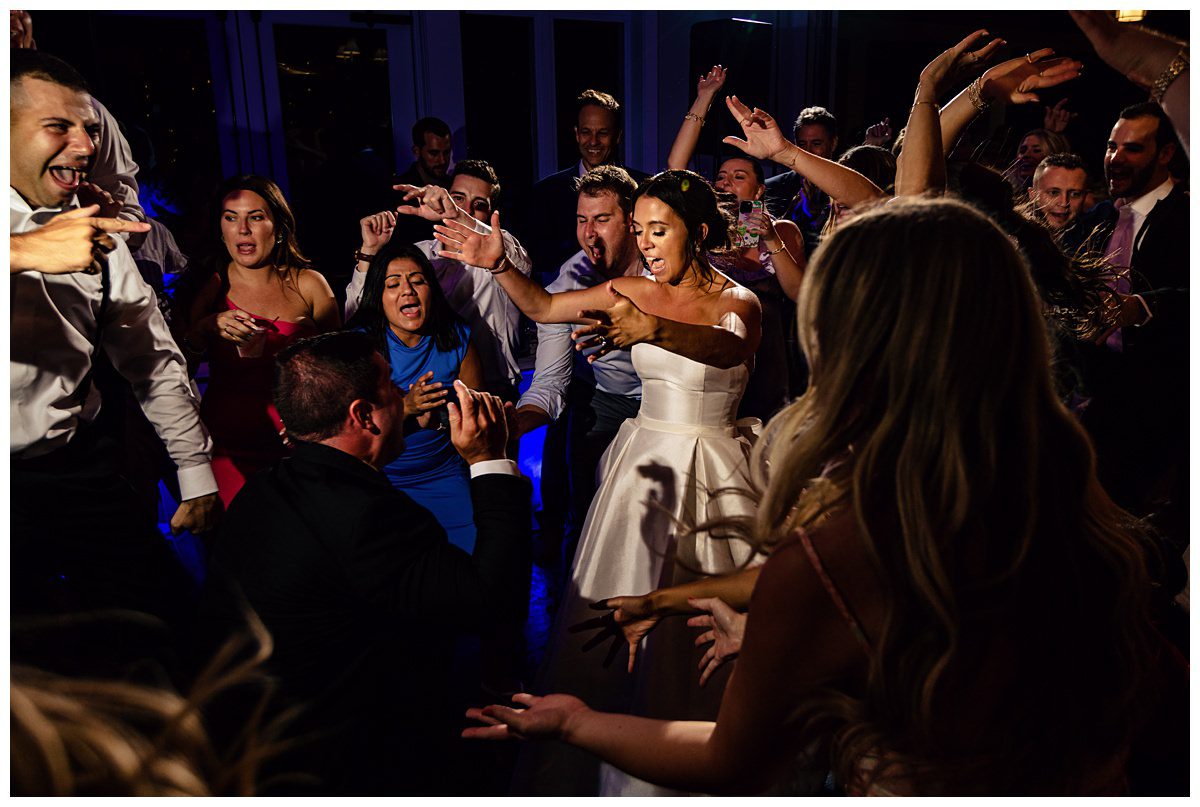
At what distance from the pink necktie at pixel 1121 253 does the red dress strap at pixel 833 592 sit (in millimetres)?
2399

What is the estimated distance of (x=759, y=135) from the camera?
8.28 ft

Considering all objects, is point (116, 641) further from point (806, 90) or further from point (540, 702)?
point (806, 90)

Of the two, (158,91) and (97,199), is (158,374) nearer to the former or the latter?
(97,199)

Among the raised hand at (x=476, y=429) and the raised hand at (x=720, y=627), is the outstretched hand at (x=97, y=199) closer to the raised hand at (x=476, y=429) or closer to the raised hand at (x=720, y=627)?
the raised hand at (x=476, y=429)

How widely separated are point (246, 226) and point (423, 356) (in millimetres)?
723

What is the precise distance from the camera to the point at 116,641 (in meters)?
1.92

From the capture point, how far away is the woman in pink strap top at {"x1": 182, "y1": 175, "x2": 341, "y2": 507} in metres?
2.61

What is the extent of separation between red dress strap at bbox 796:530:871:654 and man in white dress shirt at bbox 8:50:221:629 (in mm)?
1417

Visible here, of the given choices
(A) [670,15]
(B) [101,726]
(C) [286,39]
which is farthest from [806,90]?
(B) [101,726]

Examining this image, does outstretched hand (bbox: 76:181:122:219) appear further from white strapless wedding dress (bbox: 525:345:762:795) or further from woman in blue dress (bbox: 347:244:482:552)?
white strapless wedding dress (bbox: 525:345:762:795)

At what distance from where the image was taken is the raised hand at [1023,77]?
209 cm

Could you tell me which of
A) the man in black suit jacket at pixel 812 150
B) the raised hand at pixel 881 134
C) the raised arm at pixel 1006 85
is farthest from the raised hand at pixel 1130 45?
the raised hand at pixel 881 134

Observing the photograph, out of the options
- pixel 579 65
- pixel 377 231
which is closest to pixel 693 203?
pixel 377 231
